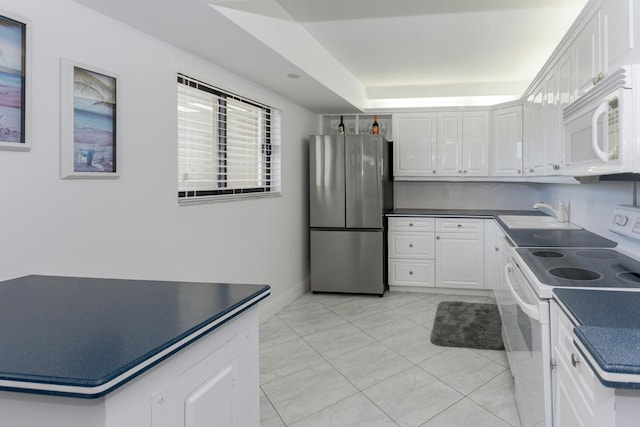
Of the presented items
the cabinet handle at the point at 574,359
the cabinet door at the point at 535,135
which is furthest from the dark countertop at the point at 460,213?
the cabinet handle at the point at 574,359

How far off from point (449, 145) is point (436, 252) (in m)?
1.26

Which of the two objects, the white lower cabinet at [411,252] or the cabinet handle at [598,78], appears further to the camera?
the white lower cabinet at [411,252]

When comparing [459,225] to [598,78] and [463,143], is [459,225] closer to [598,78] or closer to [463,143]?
[463,143]

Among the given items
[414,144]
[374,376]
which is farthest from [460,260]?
[374,376]

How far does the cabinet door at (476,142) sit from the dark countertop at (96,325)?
4.11m

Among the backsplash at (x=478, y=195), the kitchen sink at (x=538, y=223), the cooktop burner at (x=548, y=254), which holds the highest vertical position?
the backsplash at (x=478, y=195)

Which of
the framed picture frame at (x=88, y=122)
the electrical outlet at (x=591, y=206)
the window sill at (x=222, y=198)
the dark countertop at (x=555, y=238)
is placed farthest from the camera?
the electrical outlet at (x=591, y=206)

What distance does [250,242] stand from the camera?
3.68 meters

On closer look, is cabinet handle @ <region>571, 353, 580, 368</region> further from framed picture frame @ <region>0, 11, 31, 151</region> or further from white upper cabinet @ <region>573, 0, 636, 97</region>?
framed picture frame @ <region>0, 11, 31, 151</region>

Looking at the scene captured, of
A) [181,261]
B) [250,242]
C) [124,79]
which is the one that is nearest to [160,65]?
[124,79]

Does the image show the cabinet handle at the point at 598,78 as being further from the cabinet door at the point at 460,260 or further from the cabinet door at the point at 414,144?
the cabinet door at the point at 414,144

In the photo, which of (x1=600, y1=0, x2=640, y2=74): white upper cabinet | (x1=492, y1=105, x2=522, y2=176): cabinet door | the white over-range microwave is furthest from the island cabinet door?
(x1=492, y1=105, x2=522, y2=176): cabinet door

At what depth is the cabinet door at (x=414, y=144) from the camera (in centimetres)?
512

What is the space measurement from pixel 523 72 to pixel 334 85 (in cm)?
211
